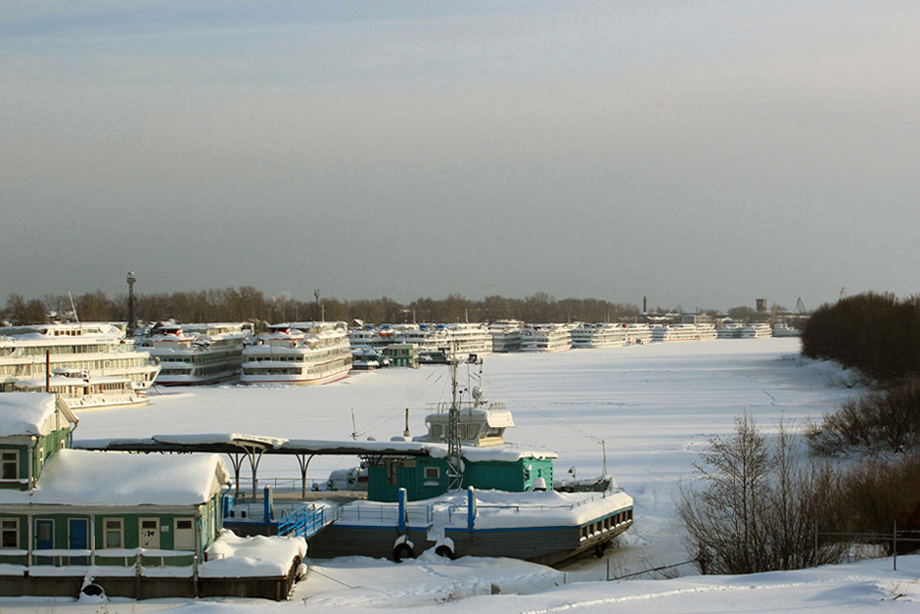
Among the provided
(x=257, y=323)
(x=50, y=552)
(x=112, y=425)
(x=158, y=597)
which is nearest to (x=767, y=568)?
(x=158, y=597)

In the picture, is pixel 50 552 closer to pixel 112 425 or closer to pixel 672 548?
pixel 672 548

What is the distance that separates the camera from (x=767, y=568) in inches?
748

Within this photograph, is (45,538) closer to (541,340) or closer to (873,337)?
(873,337)

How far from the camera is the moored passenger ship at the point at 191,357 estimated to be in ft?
312

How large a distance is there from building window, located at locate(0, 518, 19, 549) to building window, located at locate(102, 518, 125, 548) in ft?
6.52

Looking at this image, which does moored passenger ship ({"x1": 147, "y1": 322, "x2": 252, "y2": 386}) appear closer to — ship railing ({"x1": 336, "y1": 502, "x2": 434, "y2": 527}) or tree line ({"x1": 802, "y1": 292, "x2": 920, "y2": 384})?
tree line ({"x1": 802, "y1": 292, "x2": 920, "y2": 384})

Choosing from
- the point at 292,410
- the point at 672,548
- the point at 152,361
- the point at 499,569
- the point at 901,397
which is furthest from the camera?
the point at 152,361

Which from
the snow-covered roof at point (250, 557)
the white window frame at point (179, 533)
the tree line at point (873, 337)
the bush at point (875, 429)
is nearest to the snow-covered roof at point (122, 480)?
the white window frame at point (179, 533)

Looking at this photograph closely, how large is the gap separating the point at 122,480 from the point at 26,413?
8.45ft

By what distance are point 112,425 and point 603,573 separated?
4166 centimetres

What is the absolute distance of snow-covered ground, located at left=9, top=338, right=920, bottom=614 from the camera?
50.7 ft

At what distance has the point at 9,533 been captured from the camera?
19922 millimetres

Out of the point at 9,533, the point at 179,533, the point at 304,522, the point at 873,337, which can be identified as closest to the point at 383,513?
the point at 304,522

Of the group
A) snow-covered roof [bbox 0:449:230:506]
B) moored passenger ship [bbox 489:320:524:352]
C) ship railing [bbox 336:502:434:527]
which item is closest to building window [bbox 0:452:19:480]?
snow-covered roof [bbox 0:449:230:506]
